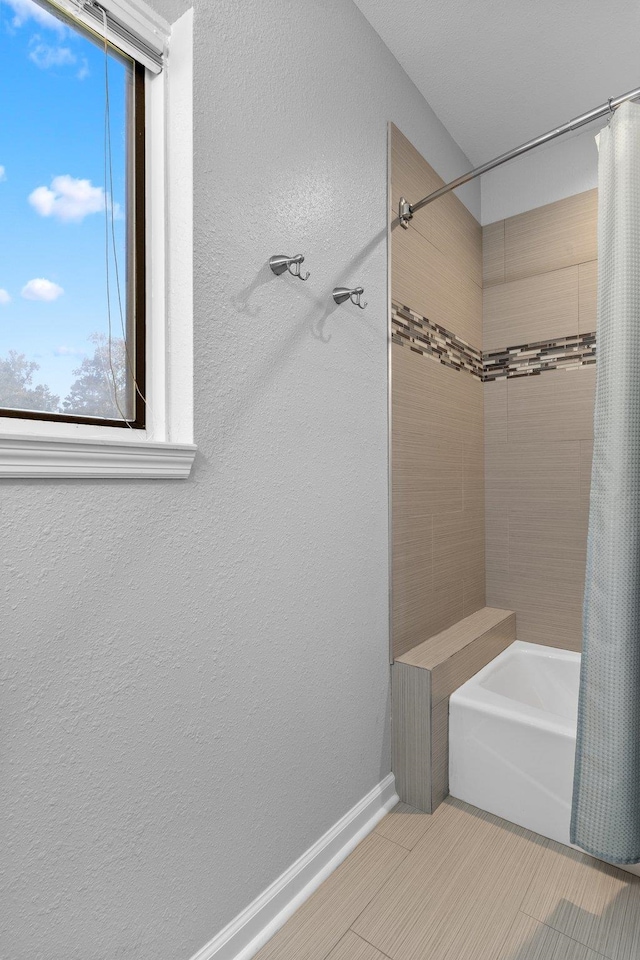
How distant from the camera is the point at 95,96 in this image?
1.01 metres

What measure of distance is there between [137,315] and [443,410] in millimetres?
1366

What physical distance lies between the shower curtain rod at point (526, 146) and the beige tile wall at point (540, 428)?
2.56 ft

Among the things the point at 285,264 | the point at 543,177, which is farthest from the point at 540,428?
the point at 285,264

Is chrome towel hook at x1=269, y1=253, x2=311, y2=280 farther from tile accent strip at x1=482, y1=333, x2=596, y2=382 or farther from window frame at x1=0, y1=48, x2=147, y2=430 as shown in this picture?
tile accent strip at x1=482, y1=333, x2=596, y2=382

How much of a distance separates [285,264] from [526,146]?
2.76 feet

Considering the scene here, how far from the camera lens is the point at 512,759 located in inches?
63.3

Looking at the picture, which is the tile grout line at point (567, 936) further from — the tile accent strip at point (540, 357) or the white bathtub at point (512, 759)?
the tile accent strip at point (540, 357)

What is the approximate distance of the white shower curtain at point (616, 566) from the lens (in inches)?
48.9

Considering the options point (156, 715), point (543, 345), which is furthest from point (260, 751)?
point (543, 345)

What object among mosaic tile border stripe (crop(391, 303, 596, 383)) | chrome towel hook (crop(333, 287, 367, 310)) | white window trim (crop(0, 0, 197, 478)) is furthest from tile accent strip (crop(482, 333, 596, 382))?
white window trim (crop(0, 0, 197, 478))

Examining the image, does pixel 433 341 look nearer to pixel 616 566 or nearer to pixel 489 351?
pixel 489 351

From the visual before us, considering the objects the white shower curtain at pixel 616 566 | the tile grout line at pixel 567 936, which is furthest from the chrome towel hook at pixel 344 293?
the tile grout line at pixel 567 936

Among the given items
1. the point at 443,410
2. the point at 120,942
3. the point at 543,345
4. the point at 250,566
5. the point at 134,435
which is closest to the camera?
the point at 120,942

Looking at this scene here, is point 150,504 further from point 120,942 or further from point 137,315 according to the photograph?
point 120,942
